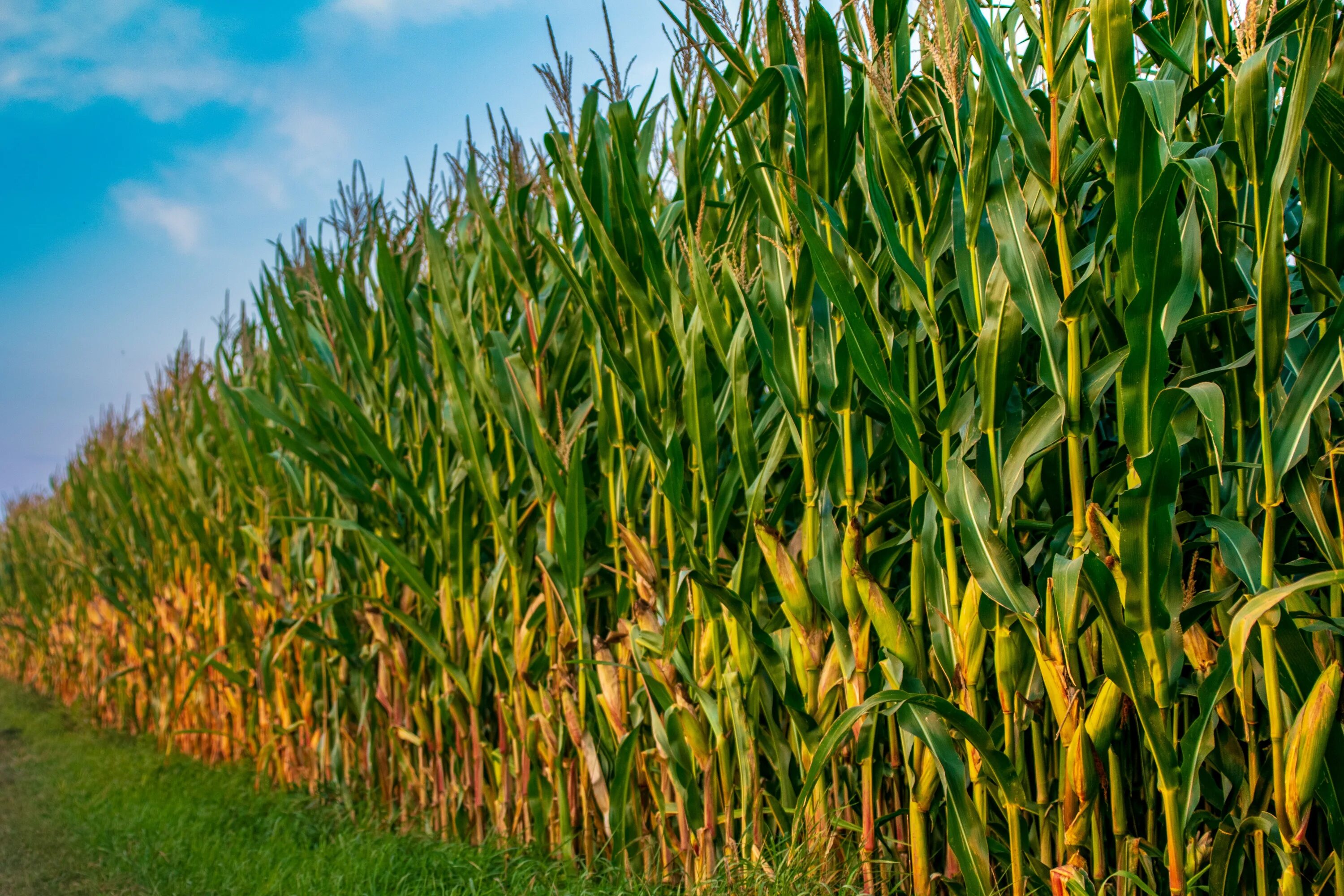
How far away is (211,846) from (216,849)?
43 mm

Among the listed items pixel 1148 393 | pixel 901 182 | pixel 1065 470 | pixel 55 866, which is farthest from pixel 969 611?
pixel 55 866

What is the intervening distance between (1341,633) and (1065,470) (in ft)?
1.52

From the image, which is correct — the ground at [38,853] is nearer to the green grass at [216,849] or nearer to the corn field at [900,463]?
the green grass at [216,849]

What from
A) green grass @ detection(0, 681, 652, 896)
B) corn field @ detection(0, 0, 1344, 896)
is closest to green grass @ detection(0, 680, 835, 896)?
green grass @ detection(0, 681, 652, 896)

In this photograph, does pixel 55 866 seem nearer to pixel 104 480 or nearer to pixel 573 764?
pixel 573 764

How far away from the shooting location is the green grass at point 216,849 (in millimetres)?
2131

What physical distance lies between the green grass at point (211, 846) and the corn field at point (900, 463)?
164 mm

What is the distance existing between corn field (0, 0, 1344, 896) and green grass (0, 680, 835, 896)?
0.13 m

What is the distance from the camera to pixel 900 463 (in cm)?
172

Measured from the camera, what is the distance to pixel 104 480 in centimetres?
510

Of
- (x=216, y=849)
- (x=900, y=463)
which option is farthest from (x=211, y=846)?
(x=900, y=463)

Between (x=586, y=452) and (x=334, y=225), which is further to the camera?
(x=334, y=225)

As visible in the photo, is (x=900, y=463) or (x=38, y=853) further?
(x=38, y=853)

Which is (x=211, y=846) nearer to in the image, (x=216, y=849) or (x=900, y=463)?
(x=216, y=849)
